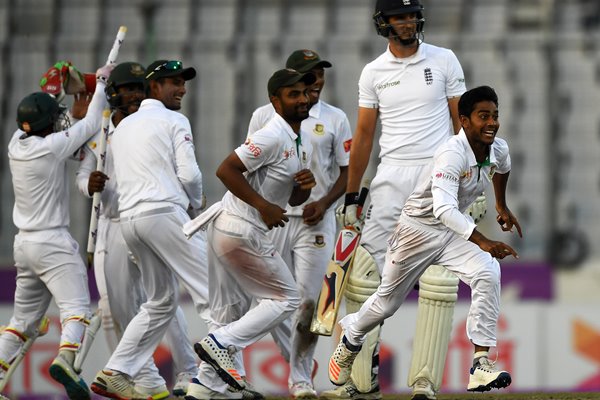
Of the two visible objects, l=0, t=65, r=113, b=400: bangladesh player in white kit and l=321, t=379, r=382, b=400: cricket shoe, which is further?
l=0, t=65, r=113, b=400: bangladesh player in white kit

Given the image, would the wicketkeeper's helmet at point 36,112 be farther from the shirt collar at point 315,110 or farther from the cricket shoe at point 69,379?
the shirt collar at point 315,110

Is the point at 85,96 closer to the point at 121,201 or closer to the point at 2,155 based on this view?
the point at 121,201

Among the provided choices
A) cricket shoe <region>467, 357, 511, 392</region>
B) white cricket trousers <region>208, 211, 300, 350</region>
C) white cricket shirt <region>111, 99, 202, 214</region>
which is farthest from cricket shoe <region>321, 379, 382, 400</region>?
white cricket shirt <region>111, 99, 202, 214</region>

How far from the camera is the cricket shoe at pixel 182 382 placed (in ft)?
26.2

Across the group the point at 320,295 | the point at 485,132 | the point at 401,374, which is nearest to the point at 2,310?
the point at 401,374

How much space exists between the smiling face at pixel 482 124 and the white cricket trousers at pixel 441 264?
0.48 metres

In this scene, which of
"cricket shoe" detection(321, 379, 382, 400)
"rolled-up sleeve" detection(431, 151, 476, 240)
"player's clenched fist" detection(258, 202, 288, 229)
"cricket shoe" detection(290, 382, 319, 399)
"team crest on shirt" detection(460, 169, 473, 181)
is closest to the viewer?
"rolled-up sleeve" detection(431, 151, 476, 240)

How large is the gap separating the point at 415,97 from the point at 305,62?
84cm

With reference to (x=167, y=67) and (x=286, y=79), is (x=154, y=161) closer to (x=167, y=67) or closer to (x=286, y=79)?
(x=167, y=67)

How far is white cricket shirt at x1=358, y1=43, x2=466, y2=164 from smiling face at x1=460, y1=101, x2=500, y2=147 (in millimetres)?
825

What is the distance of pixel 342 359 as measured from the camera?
7.05 meters

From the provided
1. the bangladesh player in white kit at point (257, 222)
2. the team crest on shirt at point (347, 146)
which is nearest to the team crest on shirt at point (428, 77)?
the bangladesh player in white kit at point (257, 222)

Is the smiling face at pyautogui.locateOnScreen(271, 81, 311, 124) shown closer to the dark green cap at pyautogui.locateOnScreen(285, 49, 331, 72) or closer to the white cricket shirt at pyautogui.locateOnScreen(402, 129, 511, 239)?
the dark green cap at pyautogui.locateOnScreen(285, 49, 331, 72)

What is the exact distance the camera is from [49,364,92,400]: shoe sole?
7.72 metres
